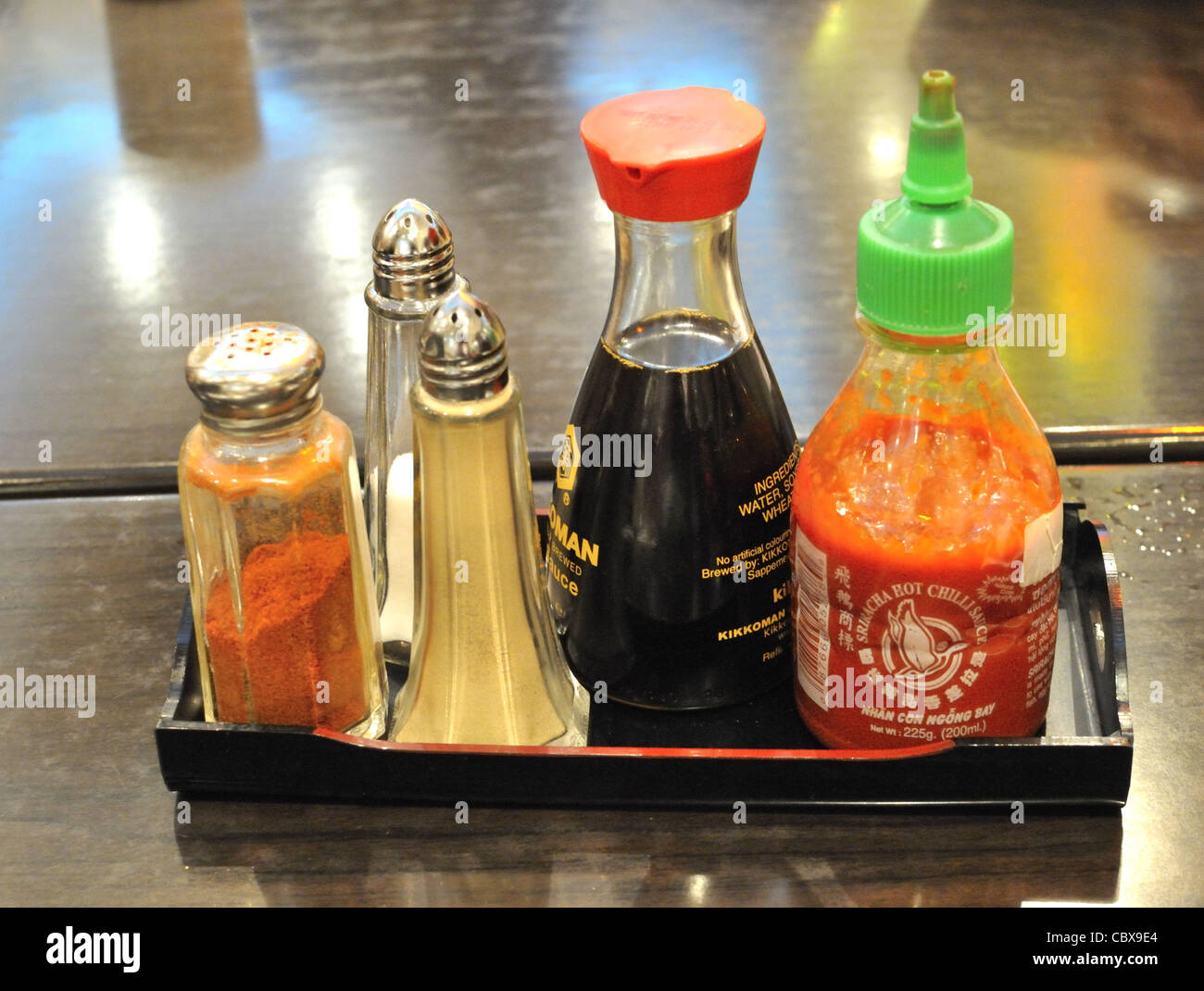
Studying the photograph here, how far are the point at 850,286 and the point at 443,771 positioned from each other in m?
0.65

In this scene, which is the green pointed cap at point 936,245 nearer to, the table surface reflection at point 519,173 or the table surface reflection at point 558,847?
the table surface reflection at point 558,847

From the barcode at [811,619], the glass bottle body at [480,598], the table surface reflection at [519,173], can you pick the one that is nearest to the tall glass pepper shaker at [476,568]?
the glass bottle body at [480,598]

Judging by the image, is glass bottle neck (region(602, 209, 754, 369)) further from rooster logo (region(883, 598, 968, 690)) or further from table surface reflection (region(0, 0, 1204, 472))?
table surface reflection (region(0, 0, 1204, 472))

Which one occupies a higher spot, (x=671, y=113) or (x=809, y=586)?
(x=671, y=113)

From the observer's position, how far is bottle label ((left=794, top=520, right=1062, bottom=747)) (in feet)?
1.87

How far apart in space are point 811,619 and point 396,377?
0.78ft

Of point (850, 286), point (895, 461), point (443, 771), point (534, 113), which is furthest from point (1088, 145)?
point (443, 771)

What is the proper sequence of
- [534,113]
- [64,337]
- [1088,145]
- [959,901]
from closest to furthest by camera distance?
[959,901] → [64,337] → [1088,145] → [534,113]

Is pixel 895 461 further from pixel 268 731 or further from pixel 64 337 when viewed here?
pixel 64 337

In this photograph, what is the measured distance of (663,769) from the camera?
1.99 ft

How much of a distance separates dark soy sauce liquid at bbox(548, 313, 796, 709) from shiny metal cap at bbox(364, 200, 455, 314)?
0.28ft

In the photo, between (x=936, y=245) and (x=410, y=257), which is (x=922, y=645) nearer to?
(x=936, y=245)

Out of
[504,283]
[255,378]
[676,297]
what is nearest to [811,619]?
[676,297]

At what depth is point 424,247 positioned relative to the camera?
0.64 meters
